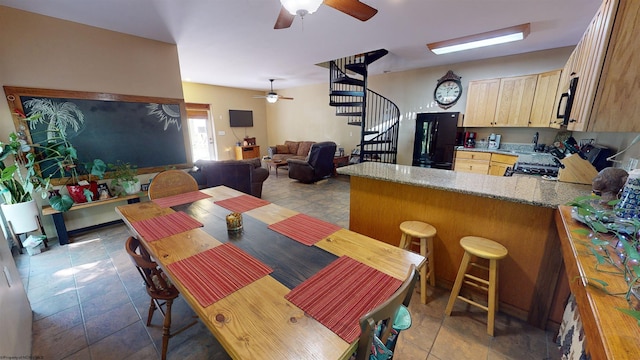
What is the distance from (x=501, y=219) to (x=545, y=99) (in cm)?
329

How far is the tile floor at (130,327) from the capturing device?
4.91ft

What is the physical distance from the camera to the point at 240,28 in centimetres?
292

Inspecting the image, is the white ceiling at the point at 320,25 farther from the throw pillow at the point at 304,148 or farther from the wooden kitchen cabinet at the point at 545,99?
the throw pillow at the point at 304,148

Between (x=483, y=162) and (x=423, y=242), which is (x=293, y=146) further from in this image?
(x=423, y=242)

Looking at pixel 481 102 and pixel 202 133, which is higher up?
pixel 481 102

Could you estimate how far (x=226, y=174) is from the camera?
375cm

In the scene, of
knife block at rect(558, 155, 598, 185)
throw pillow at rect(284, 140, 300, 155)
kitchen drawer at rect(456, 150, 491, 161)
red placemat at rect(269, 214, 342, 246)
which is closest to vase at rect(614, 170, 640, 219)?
knife block at rect(558, 155, 598, 185)

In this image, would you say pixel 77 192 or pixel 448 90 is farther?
Answer: pixel 448 90

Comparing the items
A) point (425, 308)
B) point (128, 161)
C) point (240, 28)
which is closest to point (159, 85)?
point (128, 161)

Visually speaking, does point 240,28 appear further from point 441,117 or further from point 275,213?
point 441,117

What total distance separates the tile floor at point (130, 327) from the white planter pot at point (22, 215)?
1.22 feet

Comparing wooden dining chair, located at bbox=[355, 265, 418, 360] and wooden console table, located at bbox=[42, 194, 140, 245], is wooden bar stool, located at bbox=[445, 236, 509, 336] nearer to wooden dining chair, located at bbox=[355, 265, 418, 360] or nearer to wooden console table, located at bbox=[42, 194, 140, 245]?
wooden dining chair, located at bbox=[355, 265, 418, 360]

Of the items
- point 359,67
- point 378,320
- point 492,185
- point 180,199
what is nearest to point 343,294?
point 378,320

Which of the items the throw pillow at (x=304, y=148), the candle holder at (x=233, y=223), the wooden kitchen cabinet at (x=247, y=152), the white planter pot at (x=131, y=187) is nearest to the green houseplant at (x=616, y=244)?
the candle holder at (x=233, y=223)
